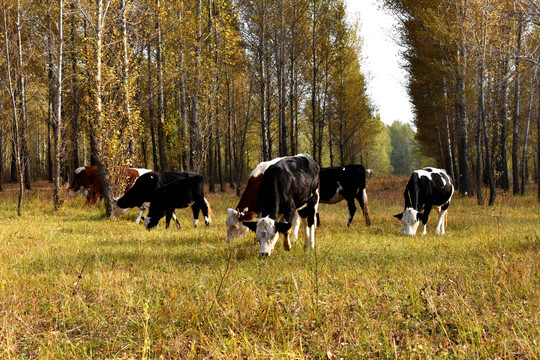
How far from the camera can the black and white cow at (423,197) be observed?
9.49 m

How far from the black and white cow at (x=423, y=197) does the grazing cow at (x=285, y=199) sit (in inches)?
107

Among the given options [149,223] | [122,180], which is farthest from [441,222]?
[122,180]

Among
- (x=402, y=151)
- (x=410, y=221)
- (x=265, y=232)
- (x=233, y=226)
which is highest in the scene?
(x=402, y=151)

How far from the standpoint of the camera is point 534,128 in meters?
37.2

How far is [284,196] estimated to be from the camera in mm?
6977

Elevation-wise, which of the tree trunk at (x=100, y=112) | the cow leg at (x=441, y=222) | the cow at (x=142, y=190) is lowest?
the cow leg at (x=441, y=222)

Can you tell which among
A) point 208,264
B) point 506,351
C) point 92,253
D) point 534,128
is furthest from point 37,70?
point 534,128

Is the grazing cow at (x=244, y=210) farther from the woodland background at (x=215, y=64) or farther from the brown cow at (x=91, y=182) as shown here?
the brown cow at (x=91, y=182)

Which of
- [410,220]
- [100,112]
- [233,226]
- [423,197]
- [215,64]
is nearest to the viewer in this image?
[233,226]

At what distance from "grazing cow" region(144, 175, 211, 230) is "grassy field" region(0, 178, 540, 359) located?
3171 millimetres

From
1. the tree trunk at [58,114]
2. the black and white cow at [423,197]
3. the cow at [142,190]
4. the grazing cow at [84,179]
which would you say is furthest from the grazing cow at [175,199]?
the grazing cow at [84,179]

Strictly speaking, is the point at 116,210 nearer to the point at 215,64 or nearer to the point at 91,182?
the point at 91,182

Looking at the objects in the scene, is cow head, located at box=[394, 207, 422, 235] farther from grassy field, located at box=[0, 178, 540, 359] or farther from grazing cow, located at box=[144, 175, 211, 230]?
grazing cow, located at box=[144, 175, 211, 230]

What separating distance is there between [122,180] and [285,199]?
29.4ft
